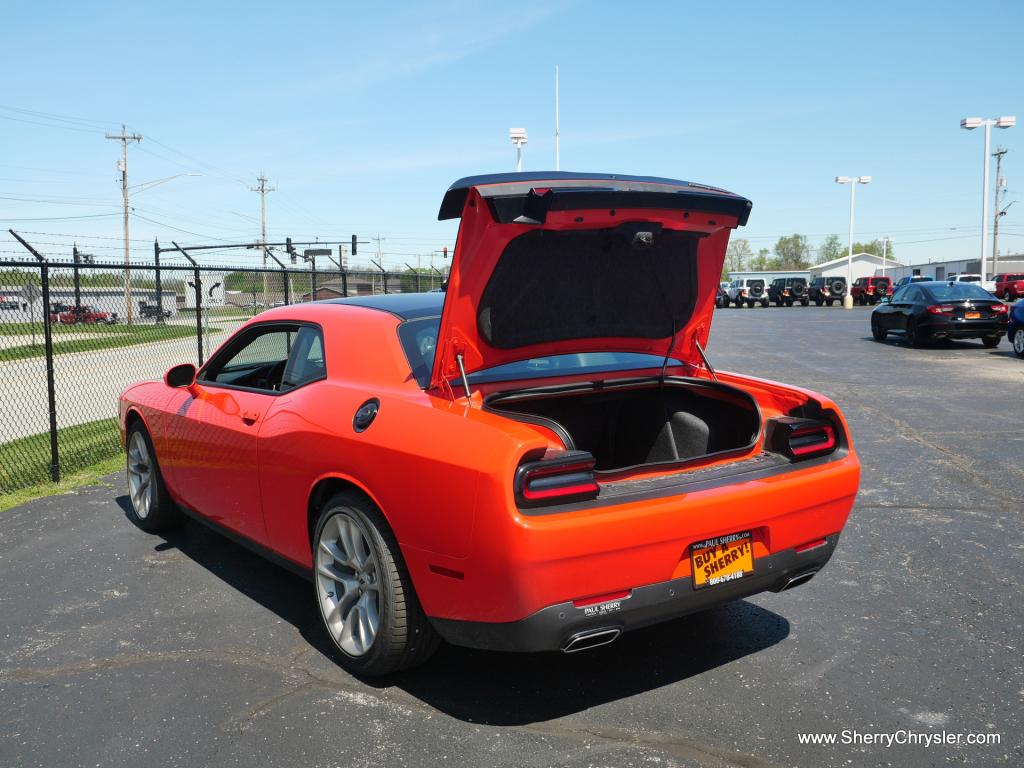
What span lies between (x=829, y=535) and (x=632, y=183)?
1723 mm

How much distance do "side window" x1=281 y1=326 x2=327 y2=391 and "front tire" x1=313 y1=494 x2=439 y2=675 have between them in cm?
77

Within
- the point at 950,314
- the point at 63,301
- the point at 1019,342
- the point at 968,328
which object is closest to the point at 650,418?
the point at 63,301

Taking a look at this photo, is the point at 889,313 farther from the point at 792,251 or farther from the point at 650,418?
the point at 792,251

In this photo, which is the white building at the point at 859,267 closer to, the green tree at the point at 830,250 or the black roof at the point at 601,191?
the green tree at the point at 830,250

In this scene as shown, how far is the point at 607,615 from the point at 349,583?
1.19 metres

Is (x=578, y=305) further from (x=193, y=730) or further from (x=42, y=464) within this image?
(x=42, y=464)

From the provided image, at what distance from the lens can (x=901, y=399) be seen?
1141 cm

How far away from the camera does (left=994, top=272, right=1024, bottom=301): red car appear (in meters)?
50.4

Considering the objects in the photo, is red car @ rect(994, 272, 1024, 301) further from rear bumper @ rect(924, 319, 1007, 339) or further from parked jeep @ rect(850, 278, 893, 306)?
rear bumper @ rect(924, 319, 1007, 339)

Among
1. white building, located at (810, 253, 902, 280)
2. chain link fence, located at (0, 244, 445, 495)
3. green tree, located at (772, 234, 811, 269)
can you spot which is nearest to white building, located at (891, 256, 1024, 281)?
white building, located at (810, 253, 902, 280)

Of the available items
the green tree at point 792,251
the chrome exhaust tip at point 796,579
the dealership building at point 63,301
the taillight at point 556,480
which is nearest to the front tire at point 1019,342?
the dealership building at point 63,301

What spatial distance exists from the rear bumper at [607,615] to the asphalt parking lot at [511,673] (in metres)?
0.36

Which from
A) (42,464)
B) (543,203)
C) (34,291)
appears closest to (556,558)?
(543,203)

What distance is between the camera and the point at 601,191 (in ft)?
11.0
